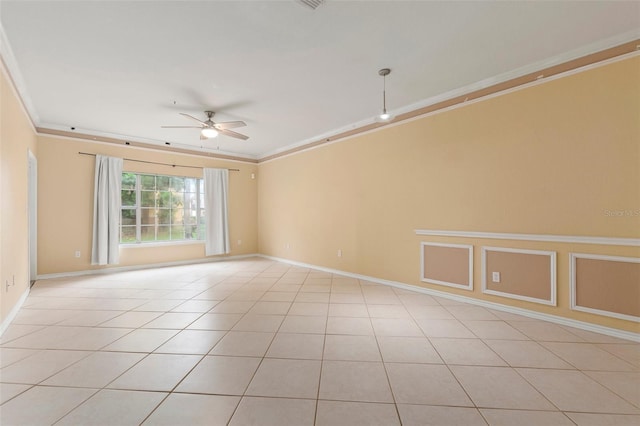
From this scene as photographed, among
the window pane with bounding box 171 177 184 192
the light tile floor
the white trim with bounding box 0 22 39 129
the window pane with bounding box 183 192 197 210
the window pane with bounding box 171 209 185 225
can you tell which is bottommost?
the light tile floor

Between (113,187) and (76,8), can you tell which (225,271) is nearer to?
(113,187)

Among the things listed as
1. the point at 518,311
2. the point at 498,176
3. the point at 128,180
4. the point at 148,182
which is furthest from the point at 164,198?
the point at 518,311

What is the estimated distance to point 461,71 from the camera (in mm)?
2896

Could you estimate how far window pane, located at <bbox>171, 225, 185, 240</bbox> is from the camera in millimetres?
5984

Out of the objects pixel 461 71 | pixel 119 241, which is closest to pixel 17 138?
pixel 119 241

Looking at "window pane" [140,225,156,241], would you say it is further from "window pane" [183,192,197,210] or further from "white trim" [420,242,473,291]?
"white trim" [420,242,473,291]

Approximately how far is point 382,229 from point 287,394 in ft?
9.84

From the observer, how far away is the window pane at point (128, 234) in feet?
17.5

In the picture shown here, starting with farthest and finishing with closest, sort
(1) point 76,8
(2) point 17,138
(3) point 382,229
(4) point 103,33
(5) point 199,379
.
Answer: (3) point 382,229 → (2) point 17,138 → (4) point 103,33 → (1) point 76,8 → (5) point 199,379

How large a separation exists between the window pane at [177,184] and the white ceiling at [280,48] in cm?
235

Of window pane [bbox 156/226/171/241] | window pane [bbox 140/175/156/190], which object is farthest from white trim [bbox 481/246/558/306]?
window pane [bbox 140/175/156/190]

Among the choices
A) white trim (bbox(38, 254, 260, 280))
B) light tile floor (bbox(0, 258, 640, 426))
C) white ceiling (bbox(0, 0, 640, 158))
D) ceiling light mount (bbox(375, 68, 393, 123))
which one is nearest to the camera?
light tile floor (bbox(0, 258, 640, 426))

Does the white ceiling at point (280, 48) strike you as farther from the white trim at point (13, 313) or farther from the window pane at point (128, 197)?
the white trim at point (13, 313)

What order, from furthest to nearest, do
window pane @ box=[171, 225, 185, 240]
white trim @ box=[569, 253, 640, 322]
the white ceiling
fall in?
window pane @ box=[171, 225, 185, 240] < white trim @ box=[569, 253, 640, 322] < the white ceiling
